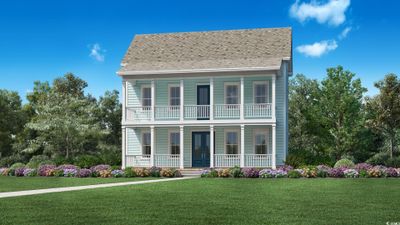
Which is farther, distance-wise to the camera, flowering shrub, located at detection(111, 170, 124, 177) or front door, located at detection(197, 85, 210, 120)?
front door, located at detection(197, 85, 210, 120)

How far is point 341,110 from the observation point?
34.4 meters

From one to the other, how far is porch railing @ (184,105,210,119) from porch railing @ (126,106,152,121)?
2148 mm

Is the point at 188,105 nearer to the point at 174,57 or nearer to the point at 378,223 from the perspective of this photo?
the point at 174,57

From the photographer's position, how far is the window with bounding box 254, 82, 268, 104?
2852 centimetres

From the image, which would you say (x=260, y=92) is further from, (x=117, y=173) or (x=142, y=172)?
(x=117, y=173)

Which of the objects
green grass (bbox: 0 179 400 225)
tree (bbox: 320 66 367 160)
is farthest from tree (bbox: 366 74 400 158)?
green grass (bbox: 0 179 400 225)

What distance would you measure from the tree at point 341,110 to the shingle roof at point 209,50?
6.19m

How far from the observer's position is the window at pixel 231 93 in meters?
28.9

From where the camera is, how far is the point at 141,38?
33.5 m

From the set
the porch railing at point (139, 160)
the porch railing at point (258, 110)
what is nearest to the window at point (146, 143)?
the porch railing at point (139, 160)

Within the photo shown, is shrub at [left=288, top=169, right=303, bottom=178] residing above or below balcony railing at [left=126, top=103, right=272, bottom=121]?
below

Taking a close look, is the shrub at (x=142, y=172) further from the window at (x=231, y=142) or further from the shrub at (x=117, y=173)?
the window at (x=231, y=142)

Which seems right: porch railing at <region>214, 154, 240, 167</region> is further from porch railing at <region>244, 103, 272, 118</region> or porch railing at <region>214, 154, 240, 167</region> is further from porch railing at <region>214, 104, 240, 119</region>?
porch railing at <region>244, 103, 272, 118</region>

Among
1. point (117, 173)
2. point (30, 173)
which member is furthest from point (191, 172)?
point (30, 173)
